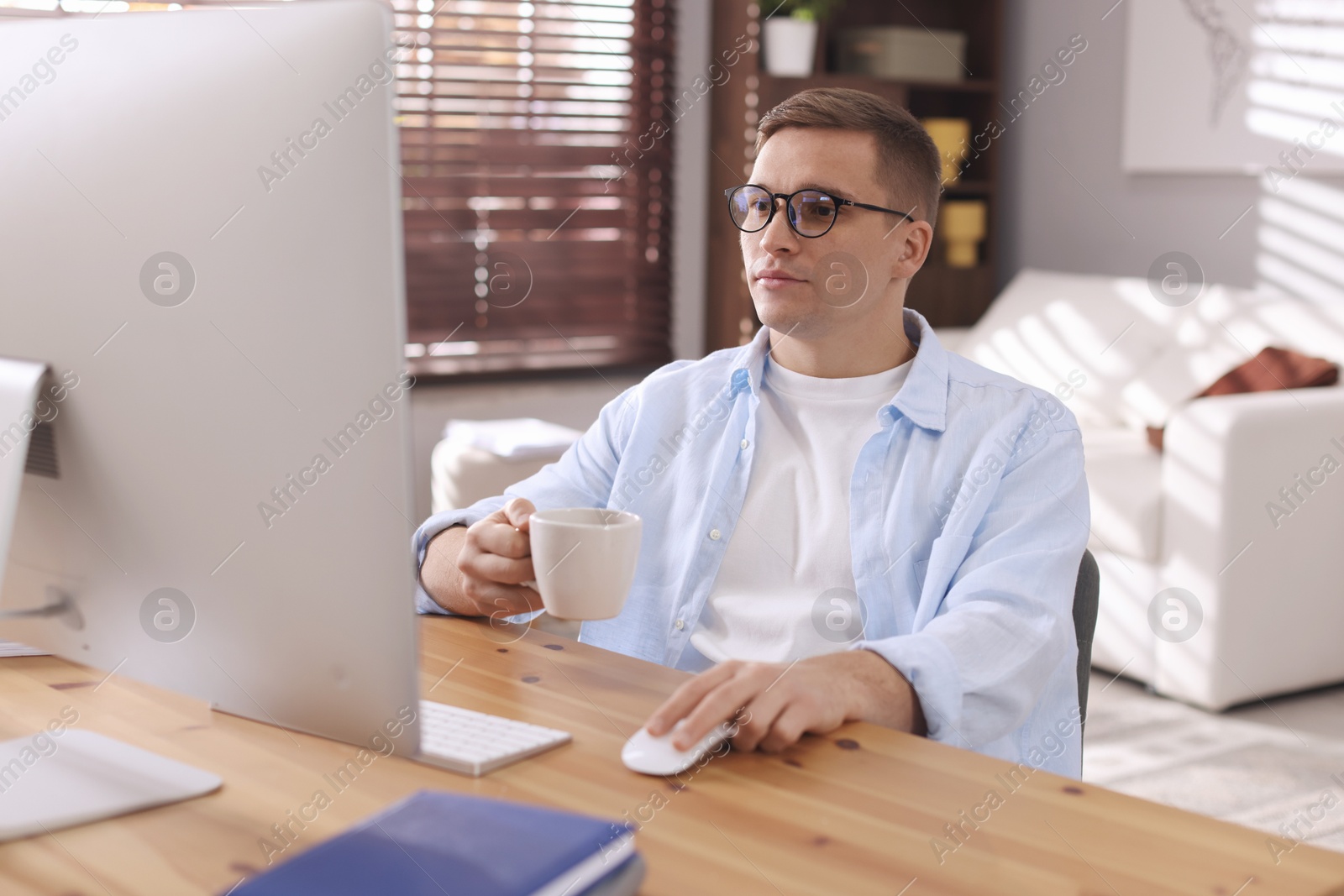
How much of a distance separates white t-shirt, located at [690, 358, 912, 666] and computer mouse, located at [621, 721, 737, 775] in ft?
1.45

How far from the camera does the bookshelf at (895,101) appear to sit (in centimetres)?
424

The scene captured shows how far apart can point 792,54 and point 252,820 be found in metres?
3.80

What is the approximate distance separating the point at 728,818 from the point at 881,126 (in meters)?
1.00

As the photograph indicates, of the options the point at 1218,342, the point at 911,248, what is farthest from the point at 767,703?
the point at 1218,342

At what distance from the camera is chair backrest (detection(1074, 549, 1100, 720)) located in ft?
4.22

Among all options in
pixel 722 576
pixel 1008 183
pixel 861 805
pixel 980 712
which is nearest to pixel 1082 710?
pixel 980 712

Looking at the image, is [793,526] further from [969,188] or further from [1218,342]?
[969,188]

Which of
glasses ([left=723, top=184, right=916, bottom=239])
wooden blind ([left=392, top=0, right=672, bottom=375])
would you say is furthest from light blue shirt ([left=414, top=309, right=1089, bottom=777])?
wooden blind ([left=392, top=0, right=672, bottom=375])

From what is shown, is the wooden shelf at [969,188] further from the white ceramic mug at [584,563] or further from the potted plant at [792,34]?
the white ceramic mug at [584,563]

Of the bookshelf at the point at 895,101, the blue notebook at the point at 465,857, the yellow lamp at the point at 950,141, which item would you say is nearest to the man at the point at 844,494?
the blue notebook at the point at 465,857

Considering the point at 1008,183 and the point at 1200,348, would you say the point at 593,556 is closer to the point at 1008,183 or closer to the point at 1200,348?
the point at 1200,348

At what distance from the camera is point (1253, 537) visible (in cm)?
279

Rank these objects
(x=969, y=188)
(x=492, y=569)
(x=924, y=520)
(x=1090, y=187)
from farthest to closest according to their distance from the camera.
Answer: (x=969, y=188)
(x=1090, y=187)
(x=924, y=520)
(x=492, y=569)

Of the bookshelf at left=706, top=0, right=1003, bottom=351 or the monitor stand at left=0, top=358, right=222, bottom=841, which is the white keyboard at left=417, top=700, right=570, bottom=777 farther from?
the bookshelf at left=706, top=0, right=1003, bottom=351
